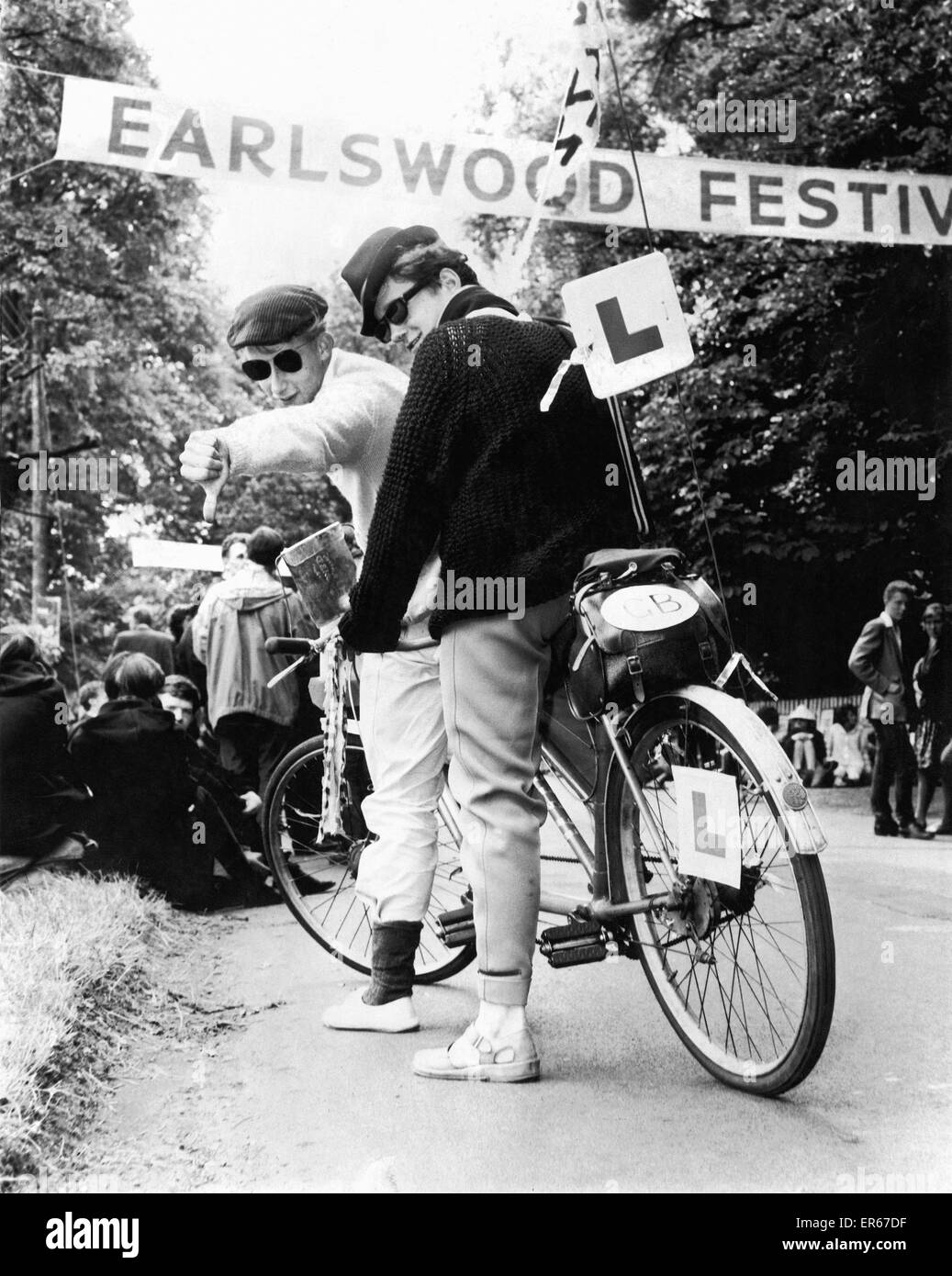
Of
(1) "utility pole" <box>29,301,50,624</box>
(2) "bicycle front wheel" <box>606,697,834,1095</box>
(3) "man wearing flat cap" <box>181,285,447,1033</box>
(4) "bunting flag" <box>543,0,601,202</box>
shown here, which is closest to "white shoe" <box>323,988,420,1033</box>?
(3) "man wearing flat cap" <box>181,285,447,1033</box>

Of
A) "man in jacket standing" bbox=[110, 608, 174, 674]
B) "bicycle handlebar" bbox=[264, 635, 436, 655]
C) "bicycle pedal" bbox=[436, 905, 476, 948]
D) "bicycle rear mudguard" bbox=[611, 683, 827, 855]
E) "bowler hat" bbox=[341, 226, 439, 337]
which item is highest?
"bowler hat" bbox=[341, 226, 439, 337]

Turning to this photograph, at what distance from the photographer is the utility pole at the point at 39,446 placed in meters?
3.30

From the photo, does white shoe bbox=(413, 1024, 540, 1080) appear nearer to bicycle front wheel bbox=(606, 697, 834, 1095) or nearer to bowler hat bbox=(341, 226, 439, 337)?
bicycle front wheel bbox=(606, 697, 834, 1095)

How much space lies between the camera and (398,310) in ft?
9.37

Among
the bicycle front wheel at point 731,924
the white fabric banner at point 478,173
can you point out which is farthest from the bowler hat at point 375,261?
the bicycle front wheel at point 731,924

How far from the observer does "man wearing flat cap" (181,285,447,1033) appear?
2.90m

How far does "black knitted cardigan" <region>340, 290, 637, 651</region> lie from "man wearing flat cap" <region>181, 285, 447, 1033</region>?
0.27 meters

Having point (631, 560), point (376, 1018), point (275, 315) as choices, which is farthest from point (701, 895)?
point (275, 315)

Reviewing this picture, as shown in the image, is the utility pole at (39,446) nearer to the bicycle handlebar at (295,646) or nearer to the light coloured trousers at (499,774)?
the bicycle handlebar at (295,646)

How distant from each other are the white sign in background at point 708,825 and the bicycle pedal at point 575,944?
264 mm

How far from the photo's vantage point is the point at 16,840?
137 inches

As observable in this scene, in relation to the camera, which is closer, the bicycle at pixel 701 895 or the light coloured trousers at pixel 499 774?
the bicycle at pixel 701 895
